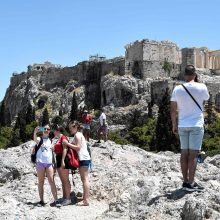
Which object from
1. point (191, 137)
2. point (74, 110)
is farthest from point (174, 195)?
point (74, 110)

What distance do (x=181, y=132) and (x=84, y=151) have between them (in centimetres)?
260

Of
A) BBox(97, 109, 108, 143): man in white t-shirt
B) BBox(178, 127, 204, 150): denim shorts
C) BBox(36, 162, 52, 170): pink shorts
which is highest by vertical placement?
BBox(178, 127, 204, 150): denim shorts

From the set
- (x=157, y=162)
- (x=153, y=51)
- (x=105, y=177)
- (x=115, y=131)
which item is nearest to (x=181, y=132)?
(x=105, y=177)

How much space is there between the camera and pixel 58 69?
83.8m

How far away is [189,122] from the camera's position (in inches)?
384

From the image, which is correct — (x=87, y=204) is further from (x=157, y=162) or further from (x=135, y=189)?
(x=157, y=162)

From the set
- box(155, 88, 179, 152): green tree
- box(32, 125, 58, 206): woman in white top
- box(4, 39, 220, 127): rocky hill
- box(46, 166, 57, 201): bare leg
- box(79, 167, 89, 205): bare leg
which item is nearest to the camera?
box(79, 167, 89, 205): bare leg

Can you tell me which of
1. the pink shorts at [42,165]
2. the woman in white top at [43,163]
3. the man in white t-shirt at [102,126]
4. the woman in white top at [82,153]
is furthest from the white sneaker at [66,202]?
the man in white t-shirt at [102,126]

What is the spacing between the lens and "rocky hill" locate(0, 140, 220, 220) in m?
9.27

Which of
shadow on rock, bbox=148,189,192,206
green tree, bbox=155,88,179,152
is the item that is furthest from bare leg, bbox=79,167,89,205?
green tree, bbox=155,88,179,152

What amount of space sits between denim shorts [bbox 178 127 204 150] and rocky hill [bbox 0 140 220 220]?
2.44 feet

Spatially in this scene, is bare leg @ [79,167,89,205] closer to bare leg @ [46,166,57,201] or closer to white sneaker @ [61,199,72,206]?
white sneaker @ [61,199,72,206]

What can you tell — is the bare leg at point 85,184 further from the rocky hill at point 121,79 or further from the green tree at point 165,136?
the rocky hill at point 121,79

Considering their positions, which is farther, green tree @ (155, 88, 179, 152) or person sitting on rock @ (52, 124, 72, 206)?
green tree @ (155, 88, 179, 152)
